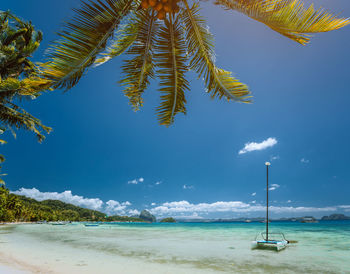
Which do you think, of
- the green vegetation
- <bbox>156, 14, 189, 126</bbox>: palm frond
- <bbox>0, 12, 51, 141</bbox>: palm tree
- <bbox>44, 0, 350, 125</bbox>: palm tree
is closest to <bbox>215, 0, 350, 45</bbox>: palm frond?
<bbox>44, 0, 350, 125</bbox>: palm tree

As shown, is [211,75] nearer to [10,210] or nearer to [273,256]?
[273,256]

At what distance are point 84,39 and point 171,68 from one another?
141 cm

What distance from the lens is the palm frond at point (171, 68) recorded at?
130 inches

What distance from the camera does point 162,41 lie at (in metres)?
3.35

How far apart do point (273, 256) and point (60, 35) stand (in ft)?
51.6

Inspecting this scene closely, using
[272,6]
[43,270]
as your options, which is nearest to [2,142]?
[43,270]

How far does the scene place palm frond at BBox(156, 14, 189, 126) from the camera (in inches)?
130

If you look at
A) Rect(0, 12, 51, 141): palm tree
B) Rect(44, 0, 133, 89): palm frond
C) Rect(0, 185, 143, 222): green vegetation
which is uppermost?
Rect(0, 12, 51, 141): palm tree

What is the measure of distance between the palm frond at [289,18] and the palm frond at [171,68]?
101 centimetres

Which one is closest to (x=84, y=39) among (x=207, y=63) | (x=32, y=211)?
(x=207, y=63)

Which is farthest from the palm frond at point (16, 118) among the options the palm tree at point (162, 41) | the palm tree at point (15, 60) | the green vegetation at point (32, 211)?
the green vegetation at point (32, 211)

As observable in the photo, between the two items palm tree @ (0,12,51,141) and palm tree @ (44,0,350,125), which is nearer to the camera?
palm tree @ (44,0,350,125)

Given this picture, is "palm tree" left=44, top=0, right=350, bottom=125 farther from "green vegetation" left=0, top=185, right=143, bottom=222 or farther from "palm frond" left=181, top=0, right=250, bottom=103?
"green vegetation" left=0, top=185, right=143, bottom=222

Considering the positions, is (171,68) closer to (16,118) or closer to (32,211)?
(16,118)
